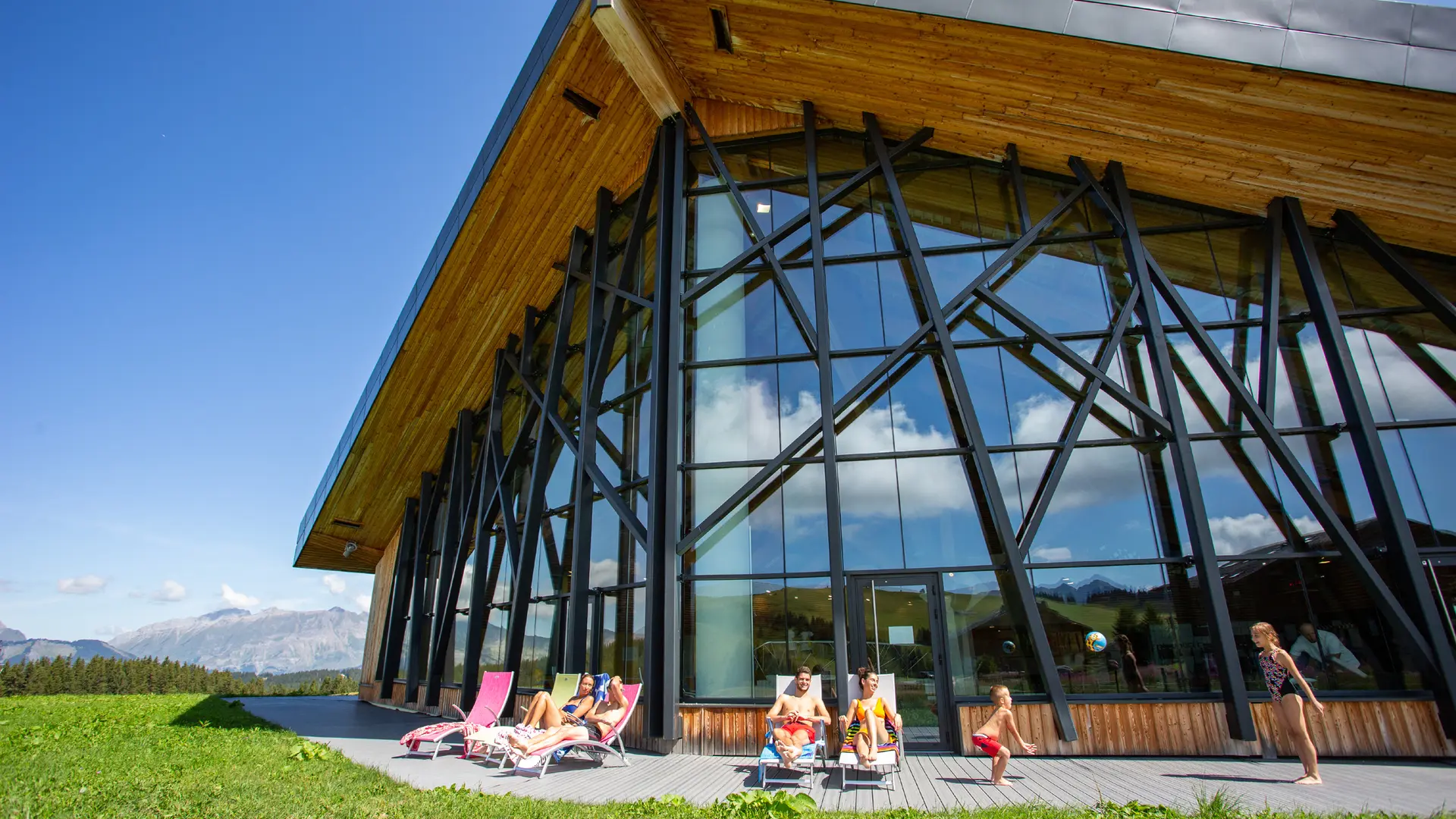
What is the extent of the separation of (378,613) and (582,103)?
72.0 feet

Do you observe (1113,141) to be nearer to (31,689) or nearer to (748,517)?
(748,517)

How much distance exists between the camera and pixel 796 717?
22.6ft

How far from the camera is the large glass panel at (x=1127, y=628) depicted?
7.91 metres

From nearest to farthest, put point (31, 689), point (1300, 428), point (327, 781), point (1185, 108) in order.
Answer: point (327, 781) → point (1185, 108) → point (1300, 428) → point (31, 689)

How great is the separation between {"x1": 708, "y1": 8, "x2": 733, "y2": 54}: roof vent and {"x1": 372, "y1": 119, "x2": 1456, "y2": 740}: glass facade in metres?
1.63

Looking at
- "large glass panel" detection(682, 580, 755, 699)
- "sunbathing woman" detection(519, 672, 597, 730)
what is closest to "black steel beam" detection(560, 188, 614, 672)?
"sunbathing woman" detection(519, 672, 597, 730)

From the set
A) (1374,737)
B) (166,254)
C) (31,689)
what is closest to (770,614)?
(1374,737)

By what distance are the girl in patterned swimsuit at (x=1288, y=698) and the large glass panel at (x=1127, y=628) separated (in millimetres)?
1455

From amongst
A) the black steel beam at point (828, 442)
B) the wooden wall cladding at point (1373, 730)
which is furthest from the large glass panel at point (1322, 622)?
the black steel beam at point (828, 442)

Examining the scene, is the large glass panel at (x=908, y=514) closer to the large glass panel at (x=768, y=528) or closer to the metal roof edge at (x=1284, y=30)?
the large glass panel at (x=768, y=528)

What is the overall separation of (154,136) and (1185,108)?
50.0ft

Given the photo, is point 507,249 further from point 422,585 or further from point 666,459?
point 422,585

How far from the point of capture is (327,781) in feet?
19.2

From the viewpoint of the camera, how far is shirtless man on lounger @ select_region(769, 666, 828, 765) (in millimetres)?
6535
